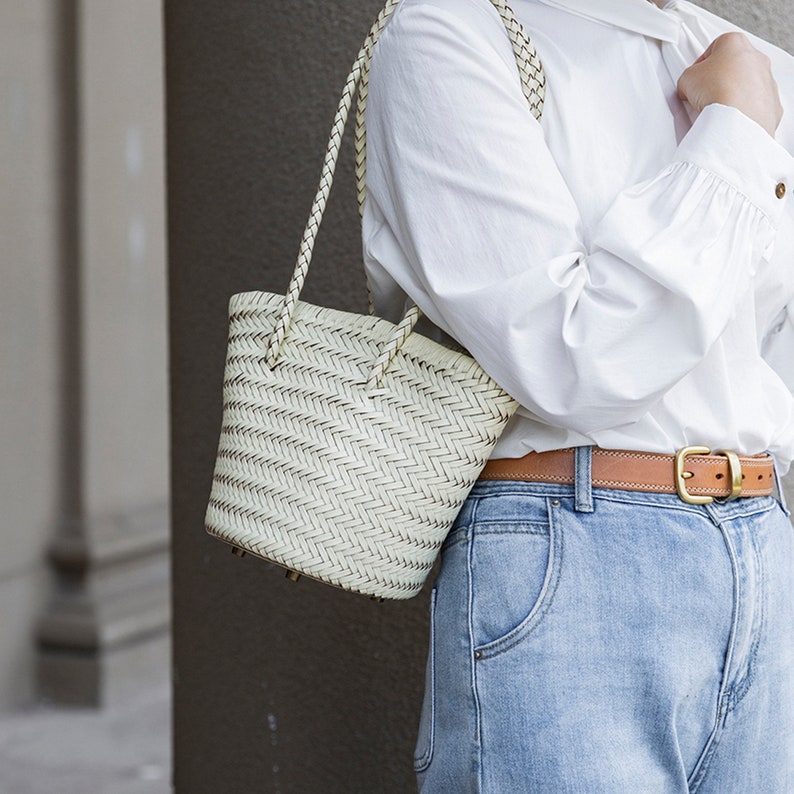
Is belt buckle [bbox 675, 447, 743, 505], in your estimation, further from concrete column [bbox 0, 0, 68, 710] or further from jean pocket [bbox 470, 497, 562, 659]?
concrete column [bbox 0, 0, 68, 710]

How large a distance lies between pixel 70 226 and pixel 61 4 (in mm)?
946

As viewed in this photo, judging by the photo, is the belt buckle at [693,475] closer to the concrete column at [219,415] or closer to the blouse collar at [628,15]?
the blouse collar at [628,15]

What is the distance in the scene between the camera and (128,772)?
13.7ft

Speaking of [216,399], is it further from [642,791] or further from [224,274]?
[642,791]

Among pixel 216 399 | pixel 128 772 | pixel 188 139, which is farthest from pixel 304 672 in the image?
pixel 128 772

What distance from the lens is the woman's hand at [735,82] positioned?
4.04 ft

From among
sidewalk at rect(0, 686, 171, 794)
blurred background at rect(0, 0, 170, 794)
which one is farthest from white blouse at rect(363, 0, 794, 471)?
blurred background at rect(0, 0, 170, 794)

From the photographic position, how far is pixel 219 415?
237 centimetres

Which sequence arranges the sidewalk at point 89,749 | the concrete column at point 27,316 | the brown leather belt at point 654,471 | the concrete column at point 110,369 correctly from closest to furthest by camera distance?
the brown leather belt at point 654,471 → the sidewalk at point 89,749 → the concrete column at point 27,316 → the concrete column at point 110,369

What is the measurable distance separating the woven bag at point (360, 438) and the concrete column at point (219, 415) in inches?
33.8

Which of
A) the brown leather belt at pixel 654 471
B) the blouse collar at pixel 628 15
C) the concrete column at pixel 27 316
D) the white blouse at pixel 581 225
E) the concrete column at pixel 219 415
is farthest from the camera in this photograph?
the concrete column at pixel 27 316

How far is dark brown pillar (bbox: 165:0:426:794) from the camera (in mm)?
2201

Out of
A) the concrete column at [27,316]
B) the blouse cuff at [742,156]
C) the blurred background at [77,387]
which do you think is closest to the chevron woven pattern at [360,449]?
the blouse cuff at [742,156]

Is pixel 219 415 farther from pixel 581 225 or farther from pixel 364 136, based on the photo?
pixel 581 225
